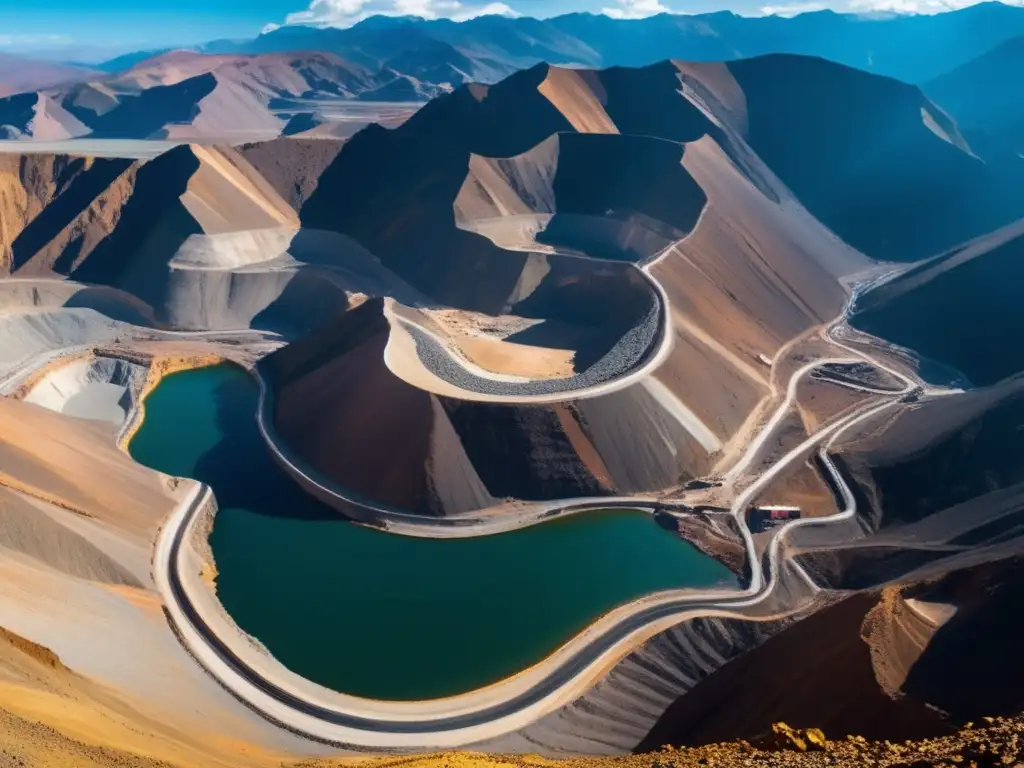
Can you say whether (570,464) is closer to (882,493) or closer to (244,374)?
(882,493)

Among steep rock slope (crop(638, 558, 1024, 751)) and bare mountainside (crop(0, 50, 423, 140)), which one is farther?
bare mountainside (crop(0, 50, 423, 140))

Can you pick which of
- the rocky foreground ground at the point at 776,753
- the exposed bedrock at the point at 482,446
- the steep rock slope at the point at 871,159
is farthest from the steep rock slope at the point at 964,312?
the rocky foreground ground at the point at 776,753

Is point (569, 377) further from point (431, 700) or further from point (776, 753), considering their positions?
point (776, 753)

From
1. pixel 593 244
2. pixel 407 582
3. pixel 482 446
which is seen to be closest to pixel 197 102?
pixel 593 244

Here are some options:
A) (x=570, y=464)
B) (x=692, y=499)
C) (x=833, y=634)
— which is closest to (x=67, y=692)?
(x=833, y=634)

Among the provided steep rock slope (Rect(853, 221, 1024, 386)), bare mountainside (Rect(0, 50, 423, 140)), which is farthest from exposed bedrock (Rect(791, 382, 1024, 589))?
bare mountainside (Rect(0, 50, 423, 140))

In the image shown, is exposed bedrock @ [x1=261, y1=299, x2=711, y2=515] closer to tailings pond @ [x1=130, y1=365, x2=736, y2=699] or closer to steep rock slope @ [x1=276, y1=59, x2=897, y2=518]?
steep rock slope @ [x1=276, y1=59, x2=897, y2=518]

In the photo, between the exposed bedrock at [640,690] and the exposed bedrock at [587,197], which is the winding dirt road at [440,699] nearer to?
the exposed bedrock at [640,690]
